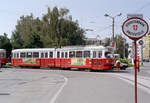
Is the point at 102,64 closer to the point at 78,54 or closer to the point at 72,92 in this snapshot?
the point at 78,54

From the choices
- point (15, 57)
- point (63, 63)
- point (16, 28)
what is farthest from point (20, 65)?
point (16, 28)

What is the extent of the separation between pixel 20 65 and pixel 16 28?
157 ft

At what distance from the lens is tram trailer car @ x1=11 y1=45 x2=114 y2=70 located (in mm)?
27766

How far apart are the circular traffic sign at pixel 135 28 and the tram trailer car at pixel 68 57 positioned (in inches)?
807

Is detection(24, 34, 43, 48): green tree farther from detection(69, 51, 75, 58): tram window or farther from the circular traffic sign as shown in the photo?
the circular traffic sign

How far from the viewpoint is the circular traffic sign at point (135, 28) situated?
6.81m

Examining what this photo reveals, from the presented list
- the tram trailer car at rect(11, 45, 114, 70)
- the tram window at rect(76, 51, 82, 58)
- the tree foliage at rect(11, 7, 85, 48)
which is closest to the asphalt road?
the tram trailer car at rect(11, 45, 114, 70)

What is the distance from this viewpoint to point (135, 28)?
685 cm

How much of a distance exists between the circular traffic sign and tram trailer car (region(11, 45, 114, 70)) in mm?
20507

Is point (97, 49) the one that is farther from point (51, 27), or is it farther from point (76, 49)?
point (51, 27)

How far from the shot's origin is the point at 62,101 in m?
9.26

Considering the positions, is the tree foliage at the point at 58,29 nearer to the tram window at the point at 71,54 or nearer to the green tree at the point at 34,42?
the green tree at the point at 34,42

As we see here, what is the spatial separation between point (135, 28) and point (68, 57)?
2469 centimetres

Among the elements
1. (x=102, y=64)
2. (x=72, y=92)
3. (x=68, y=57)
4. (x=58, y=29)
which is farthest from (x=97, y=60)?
(x=58, y=29)
